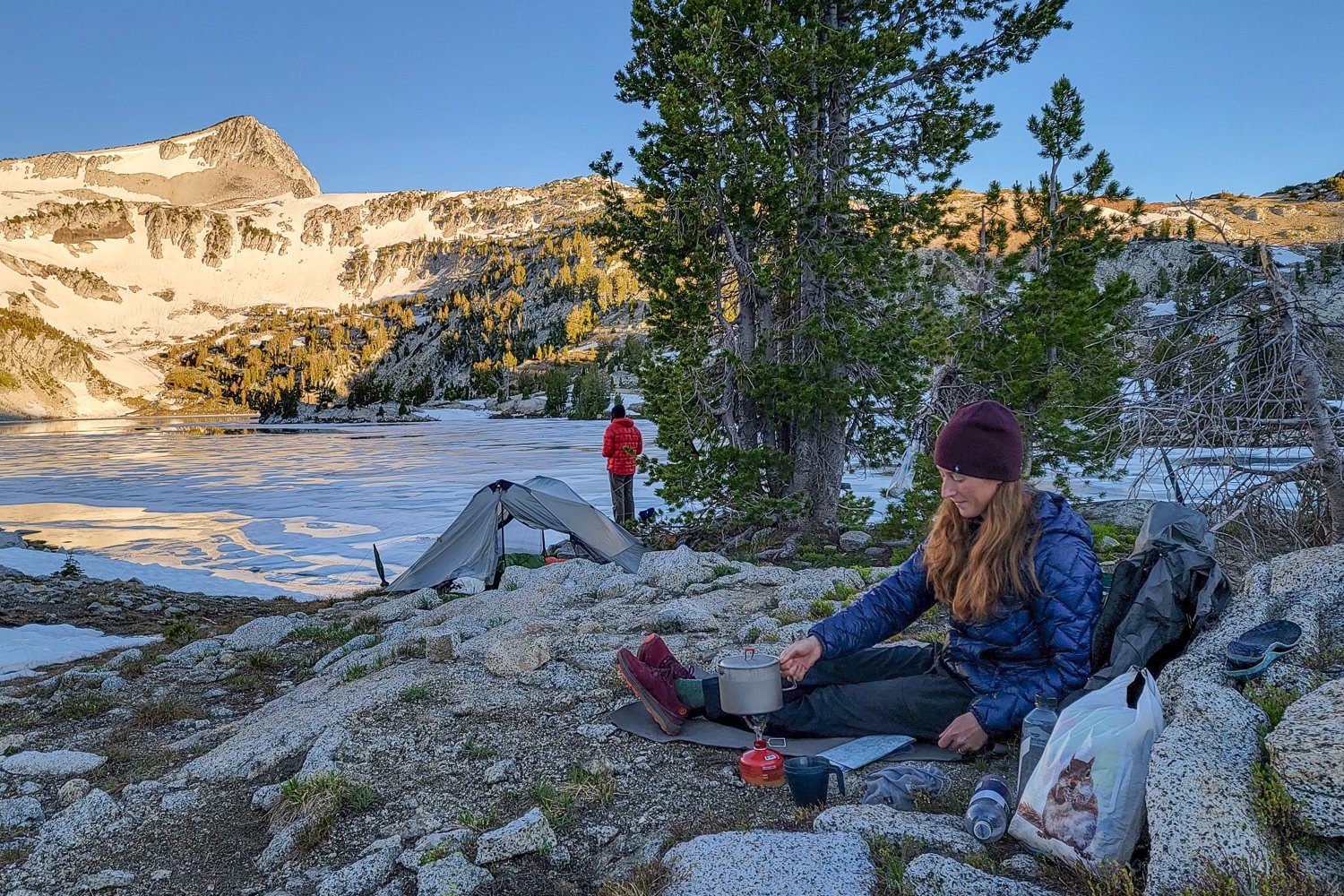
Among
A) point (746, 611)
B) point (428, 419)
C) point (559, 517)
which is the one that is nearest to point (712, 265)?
point (559, 517)

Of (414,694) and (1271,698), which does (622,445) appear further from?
(1271,698)

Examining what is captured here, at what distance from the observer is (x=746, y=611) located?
7668mm

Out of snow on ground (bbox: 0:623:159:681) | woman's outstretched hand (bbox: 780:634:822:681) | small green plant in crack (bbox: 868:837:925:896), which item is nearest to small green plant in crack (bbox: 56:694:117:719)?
snow on ground (bbox: 0:623:159:681)

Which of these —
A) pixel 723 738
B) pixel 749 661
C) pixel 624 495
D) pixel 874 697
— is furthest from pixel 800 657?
pixel 624 495

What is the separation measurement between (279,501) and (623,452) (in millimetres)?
14756

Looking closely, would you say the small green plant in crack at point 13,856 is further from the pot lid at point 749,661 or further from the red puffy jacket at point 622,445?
the red puffy jacket at point 622,445

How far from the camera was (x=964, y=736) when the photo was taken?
3.82 metres

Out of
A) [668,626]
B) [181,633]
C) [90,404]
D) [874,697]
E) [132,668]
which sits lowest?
[90,404]

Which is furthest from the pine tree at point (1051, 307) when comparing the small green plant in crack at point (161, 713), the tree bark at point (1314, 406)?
the small green plant in crack at point (161, 713)

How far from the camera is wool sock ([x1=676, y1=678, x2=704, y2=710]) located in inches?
183

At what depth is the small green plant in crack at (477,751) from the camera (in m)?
4.68

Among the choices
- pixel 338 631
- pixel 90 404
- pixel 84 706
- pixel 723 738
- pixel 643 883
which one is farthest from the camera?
pixel 90 404

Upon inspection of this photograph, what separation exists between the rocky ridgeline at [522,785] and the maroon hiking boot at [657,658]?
1.43 ft

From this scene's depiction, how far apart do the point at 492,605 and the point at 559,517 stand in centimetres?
383
